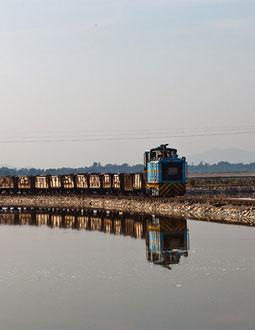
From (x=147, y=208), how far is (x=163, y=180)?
12.3 ft

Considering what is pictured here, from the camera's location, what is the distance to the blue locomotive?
178ft

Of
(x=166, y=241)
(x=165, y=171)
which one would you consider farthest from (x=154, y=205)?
(x=166, y=241)

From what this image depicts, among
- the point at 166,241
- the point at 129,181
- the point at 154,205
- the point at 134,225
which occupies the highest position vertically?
the point at 129,181

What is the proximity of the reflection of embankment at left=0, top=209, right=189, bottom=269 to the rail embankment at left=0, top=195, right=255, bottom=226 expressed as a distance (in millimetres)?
3021

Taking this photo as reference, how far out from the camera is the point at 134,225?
44.3 meters

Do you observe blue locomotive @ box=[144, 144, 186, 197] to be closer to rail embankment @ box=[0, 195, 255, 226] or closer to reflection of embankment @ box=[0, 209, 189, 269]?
rail embankment @ box=[0, 195, 255, 226]

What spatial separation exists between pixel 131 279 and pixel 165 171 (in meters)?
31.7

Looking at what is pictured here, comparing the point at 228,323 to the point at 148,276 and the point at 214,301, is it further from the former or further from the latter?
the point at 148,276

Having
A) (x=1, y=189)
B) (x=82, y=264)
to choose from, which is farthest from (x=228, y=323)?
(x=1, y=189)

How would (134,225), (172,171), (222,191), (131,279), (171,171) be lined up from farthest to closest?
(222,191), (172,171), (171,171), (134,225), (131,279)

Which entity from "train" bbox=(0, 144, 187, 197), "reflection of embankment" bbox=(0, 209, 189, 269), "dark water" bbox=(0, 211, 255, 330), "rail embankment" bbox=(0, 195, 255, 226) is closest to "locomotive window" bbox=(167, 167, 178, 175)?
"train" bbox=(0, 144, 187, 197)

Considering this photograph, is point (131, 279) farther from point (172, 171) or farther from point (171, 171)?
point (172, 171)

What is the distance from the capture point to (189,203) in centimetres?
5266

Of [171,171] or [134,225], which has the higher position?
[171,171]
